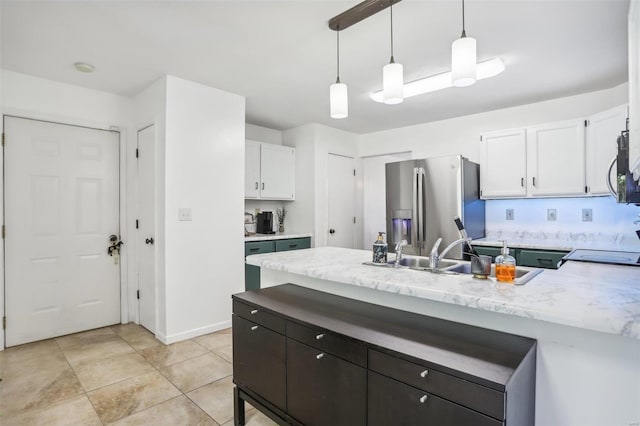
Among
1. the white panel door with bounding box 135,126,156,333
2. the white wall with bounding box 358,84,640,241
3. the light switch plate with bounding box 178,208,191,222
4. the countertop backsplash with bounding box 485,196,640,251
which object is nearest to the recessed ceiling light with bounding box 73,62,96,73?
the white panel door with bounding box 135,126,156,333

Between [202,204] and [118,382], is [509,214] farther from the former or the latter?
[118,382]

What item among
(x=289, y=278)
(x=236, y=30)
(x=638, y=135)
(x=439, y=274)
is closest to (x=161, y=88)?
(x=236, y=30)

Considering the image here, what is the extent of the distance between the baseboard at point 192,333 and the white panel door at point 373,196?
2.64m

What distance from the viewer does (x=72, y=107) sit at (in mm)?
3219

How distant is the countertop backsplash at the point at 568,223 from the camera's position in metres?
3.19

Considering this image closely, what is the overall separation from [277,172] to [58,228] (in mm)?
2426

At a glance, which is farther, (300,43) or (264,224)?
(264,224)

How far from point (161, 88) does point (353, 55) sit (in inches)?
69.6

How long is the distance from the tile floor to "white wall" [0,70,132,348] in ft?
1.84

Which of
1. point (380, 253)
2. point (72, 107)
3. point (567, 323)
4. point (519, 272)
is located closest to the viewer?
point (567, 323)

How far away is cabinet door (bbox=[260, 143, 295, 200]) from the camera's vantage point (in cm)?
435

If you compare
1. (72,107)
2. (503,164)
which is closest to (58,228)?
(72,107)

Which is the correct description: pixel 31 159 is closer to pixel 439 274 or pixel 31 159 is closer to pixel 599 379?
pixel 439 274

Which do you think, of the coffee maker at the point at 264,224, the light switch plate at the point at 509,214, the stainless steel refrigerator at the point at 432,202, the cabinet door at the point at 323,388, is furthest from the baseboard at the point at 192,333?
the light switch plate at the point at 509,214
